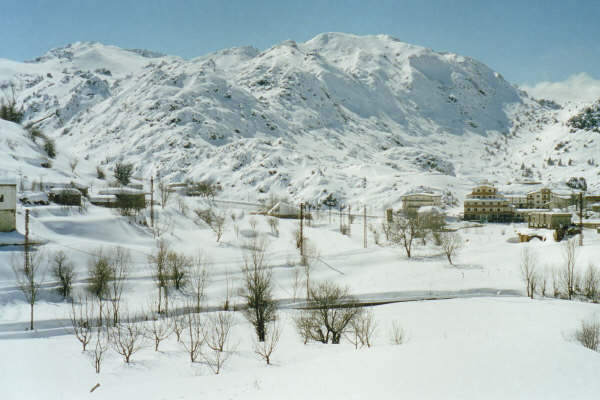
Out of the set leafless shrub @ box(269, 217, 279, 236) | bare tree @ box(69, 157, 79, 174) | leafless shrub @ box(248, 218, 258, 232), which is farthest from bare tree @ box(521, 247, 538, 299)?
bare tree @ box(69, 157, 79, 174)

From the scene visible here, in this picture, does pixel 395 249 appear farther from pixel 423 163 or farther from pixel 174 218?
pixel 423 163

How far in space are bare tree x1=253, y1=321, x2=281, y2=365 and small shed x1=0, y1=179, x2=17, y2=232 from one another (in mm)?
29730

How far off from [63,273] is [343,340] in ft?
78.8

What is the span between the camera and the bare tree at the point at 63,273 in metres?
31.8

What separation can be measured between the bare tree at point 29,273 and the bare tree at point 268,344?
1728 cm

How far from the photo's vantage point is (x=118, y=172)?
99500 mm

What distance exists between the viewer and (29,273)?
32.1m

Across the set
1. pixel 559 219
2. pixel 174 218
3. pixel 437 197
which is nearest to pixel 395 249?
pixel 559 219

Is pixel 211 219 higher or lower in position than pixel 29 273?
higher

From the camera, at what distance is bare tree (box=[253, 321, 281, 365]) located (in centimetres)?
1980

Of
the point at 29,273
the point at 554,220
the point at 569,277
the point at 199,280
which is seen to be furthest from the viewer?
the point at 554,220

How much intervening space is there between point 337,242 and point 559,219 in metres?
37.6

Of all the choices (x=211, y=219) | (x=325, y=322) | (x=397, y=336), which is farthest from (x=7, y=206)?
Answer: (x=397, y=336)

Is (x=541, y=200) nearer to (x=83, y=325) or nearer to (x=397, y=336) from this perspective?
(x=397, y=336)
